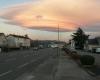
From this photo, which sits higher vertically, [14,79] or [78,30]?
[78,30]

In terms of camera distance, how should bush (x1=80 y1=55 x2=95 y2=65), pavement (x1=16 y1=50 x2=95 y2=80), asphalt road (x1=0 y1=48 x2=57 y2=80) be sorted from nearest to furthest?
1. pavement (x1=16 y1=50 x2=95 y2=80)
2. asphalt road (x1=0 y1=48 x2=57 y2=80)
3. bush (x1=80 y1=55 x2=95 y2=65)

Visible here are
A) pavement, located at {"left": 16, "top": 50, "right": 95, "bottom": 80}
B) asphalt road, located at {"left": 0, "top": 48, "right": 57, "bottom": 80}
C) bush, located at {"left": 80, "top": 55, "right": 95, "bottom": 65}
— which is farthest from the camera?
bush, located at {"left": 80, "top": 55, "right": 95, "bottom": 65}

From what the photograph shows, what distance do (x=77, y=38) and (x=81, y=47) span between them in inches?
259

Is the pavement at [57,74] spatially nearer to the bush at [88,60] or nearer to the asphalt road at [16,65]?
the asphalt road at [16,65]

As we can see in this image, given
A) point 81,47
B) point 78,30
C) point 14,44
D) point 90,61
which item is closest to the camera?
point 90,61

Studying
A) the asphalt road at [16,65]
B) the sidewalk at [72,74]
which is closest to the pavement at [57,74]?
the sidewalk at [72,74]

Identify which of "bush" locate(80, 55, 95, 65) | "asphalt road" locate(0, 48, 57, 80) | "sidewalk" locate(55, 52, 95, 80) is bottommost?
"sidewalk" locate(55, 52, 95, 80)

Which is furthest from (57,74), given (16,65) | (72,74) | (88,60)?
(16,65)

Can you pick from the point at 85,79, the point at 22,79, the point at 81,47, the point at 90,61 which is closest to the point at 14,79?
the point at 22,79

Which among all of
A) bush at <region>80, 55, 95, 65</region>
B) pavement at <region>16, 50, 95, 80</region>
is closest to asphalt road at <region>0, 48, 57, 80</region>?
pavement at <region>16, 50, 95, 80</region>

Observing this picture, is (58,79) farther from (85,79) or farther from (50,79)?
(85,79)

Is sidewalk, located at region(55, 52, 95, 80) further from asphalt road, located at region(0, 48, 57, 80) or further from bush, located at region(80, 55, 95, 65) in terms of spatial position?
bush, located at region(80, 55, 95, 65)

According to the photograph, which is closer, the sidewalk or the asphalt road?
the sidewalk

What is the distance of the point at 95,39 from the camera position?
170250mm
